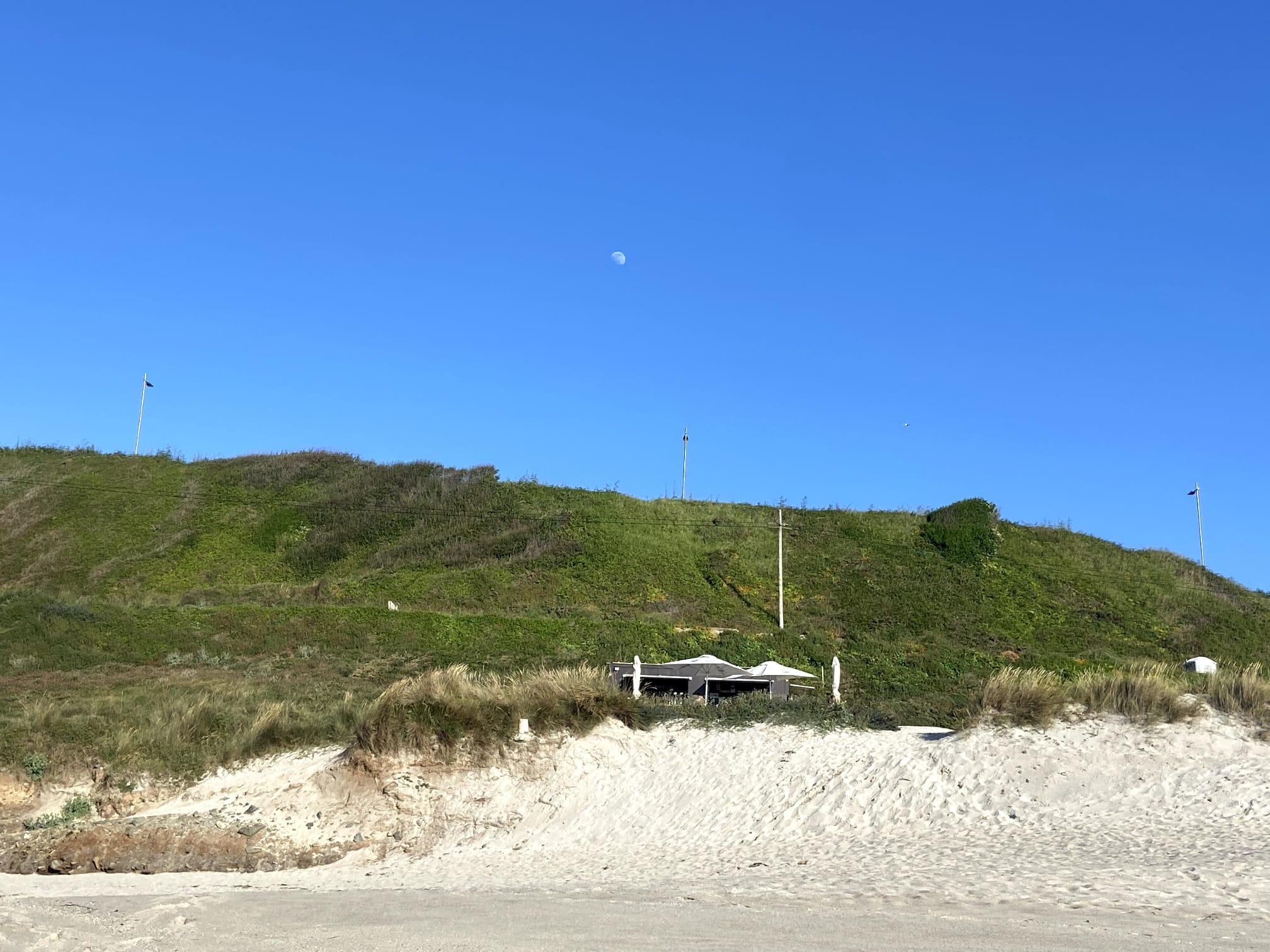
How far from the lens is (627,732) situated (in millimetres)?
19172

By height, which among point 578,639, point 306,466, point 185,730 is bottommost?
point 185,730

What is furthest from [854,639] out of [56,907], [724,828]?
[56,907]

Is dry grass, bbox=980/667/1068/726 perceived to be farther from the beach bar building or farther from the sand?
the beach bar building

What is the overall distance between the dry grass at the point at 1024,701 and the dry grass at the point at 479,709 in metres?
6.40

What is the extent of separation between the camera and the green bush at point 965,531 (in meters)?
54.4

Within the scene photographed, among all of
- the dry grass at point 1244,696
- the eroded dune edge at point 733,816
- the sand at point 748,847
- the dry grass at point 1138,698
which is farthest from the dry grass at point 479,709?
the dry grass at point 1244,696

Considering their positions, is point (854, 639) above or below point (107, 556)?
below

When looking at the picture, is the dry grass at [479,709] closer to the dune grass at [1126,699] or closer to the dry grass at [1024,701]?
the dry grass at [1024,701]

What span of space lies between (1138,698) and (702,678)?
44.8 feet

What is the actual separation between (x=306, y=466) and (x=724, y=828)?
182ft

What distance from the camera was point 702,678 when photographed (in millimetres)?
28703

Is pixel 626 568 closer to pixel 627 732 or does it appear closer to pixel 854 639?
pixel 854 639

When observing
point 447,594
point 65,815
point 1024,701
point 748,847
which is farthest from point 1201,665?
point 65,815

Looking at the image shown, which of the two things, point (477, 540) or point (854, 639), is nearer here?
point (854, 639)
